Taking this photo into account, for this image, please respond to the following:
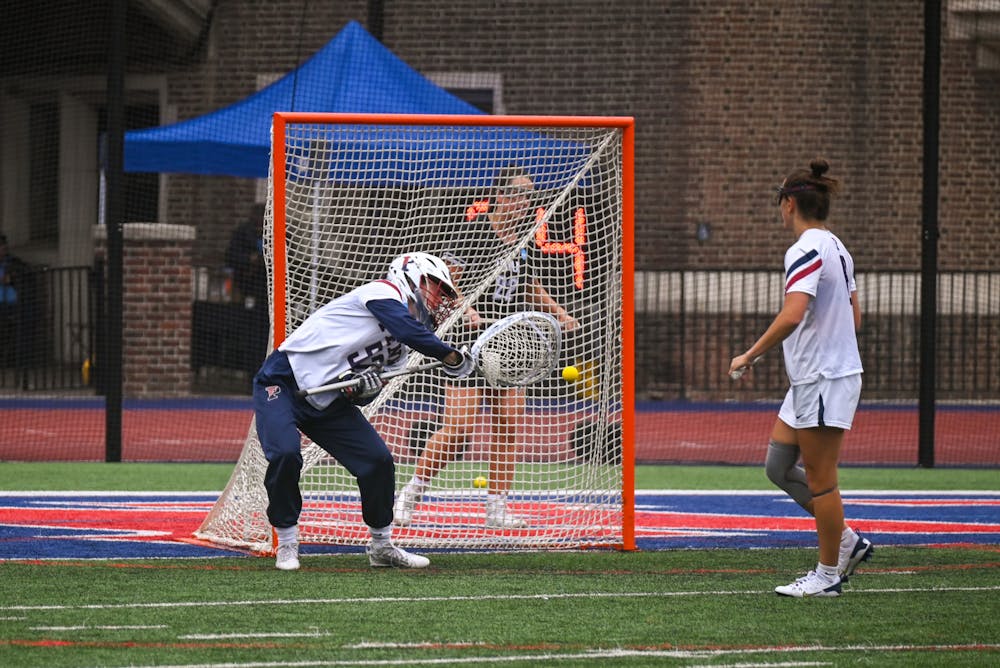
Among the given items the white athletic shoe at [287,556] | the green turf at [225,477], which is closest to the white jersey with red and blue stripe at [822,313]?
the white athletic shoe at [287,556]

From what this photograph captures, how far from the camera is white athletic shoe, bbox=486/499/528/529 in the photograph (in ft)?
28.6

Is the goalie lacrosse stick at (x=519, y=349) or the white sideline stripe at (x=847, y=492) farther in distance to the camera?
the white sideline stripe at (x=847, y=492)

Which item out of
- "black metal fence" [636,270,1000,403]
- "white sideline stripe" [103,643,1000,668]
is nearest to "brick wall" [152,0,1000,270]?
"black metal fence" [636,270,1000,403]

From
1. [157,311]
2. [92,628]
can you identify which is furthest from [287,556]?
[157,311]

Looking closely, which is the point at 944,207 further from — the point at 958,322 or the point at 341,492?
the point at 341,492

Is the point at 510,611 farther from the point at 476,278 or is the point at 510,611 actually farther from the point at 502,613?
the point at 476,278

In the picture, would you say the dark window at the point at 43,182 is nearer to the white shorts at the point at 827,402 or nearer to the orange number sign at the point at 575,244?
the orange number sign at the point at 575,244

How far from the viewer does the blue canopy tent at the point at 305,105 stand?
1546 centimetres

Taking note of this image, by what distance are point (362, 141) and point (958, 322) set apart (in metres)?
13.1

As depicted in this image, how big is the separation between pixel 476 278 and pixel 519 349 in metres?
1.37

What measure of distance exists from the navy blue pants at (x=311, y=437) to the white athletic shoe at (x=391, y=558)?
0.12m

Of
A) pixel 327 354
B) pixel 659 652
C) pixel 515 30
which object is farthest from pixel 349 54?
pixel 659 652

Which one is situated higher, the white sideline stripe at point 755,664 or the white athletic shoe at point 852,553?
the white athletic shoe at point 852,553

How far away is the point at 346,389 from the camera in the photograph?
24.2ft
